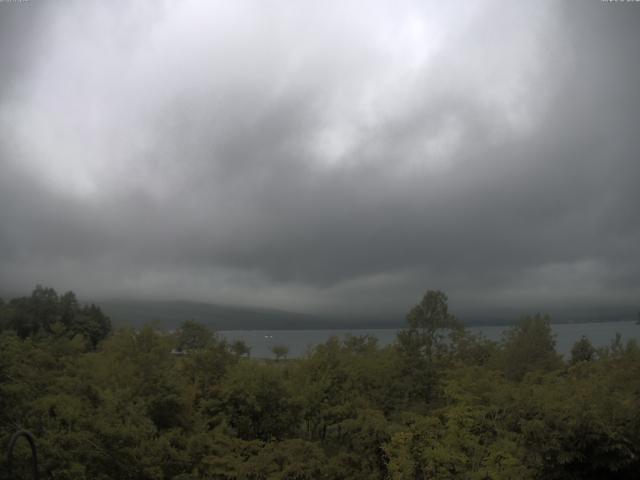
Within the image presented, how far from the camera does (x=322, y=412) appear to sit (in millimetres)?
23203

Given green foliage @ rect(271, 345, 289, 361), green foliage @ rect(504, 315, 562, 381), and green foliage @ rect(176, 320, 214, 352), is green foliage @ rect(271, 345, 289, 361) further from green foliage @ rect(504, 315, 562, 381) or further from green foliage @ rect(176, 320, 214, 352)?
green foliage @ rect(504, 315, 562, 381)

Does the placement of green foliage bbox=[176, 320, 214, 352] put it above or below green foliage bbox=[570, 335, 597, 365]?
above

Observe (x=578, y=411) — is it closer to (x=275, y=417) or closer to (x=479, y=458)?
(x=479, y=458)

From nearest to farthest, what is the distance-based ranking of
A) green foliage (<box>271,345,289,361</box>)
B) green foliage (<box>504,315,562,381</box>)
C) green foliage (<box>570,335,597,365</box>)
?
green foliage (<box>271,345,289,361</box>), green foliage (<box>504,315,562,381</box>), green foliage (<box>570,335,597,365</box>)

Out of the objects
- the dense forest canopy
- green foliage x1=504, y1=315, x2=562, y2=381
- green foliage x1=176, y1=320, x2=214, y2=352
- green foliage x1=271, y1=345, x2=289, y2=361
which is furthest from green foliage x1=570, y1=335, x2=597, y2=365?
green foliage x1=176, y1=320, x2=214, y2=352

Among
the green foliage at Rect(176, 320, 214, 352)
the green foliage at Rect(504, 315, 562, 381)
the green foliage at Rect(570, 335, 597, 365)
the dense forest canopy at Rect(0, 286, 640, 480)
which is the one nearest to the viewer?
the dense forest canopy at Rect(0, 286, 640, 480)

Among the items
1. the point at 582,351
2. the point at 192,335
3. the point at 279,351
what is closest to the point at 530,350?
the point at 279,351

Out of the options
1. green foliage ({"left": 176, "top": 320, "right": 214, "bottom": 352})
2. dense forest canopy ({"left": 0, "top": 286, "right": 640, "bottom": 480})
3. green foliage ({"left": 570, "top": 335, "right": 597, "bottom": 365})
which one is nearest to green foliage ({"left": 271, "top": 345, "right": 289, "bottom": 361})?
dense forest canopy ({"left": 0, "top": 286, "right": 640, "bottom": 480})

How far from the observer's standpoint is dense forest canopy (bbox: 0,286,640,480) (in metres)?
14.5

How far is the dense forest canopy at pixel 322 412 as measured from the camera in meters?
14.5

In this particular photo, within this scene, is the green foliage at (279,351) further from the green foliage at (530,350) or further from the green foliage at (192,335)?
the green foliage at (530,350)

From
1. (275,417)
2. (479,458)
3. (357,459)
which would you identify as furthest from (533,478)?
(275,417)

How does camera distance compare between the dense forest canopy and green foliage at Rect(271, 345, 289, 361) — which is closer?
the dense forest canopy

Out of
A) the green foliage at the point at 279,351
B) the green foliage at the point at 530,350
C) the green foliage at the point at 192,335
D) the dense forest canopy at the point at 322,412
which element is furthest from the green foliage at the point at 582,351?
the green foliage at the point at 192,335
